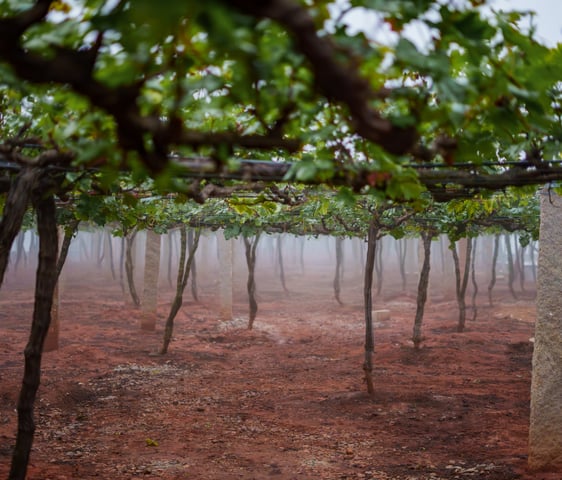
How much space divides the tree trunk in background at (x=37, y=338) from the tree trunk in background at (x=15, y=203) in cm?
56

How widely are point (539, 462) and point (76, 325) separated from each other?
1378cm

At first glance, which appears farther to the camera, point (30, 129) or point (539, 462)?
point (539, 462)

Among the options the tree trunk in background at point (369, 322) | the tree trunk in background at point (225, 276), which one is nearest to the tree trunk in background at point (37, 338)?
the tree trunk in background at point (369, 322)

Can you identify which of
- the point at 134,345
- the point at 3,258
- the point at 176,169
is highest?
the point at 176,169

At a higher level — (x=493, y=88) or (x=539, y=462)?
(x=493, y=88)

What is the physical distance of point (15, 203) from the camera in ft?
11.5

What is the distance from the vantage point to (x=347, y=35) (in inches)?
77.9

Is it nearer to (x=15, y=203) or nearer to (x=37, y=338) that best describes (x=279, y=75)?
(x=15, y=203)

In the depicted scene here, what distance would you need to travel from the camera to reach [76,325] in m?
16.5

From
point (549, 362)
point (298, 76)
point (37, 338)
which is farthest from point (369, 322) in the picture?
point (298, 76)

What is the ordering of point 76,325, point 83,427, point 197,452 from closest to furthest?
point 197,452
point 83,427
point 76,325

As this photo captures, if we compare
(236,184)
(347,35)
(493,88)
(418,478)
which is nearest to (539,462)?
(418,478)

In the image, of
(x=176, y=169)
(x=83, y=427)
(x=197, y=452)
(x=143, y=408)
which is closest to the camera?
(x=176, y=169)

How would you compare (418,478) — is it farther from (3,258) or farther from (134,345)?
(134,345)
